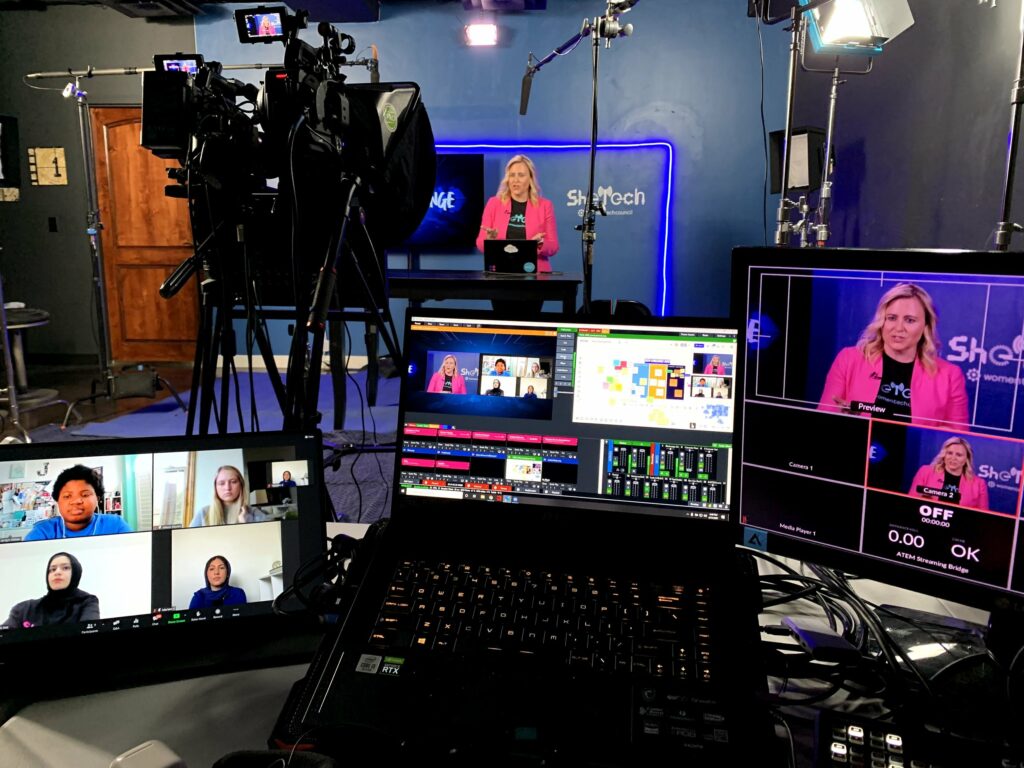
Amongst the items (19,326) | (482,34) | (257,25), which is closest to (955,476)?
(257,25)

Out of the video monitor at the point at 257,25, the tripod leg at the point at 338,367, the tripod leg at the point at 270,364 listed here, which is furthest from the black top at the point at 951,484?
the tripod leg at the point at 338,367

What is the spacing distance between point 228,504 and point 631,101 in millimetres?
4969

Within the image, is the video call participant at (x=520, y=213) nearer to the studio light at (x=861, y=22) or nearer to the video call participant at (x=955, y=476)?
the studio light at (x=861, y=22)

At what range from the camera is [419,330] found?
3.09 ft

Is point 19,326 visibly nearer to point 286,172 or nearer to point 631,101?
point 286,172

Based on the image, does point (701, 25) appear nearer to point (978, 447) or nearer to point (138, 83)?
point (138, 83)

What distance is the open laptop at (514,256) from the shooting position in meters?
3.39

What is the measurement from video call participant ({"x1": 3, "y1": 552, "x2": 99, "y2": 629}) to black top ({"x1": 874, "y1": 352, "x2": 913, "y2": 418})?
89 cm

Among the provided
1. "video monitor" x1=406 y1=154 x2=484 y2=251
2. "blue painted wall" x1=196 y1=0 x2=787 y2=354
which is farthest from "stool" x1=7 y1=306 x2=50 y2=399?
"video monitor" x1=406 y1=154 x2=484 y2=251

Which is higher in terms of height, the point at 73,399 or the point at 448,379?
the point at 448,379

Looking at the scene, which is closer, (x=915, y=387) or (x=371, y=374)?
(x=915, y=387)

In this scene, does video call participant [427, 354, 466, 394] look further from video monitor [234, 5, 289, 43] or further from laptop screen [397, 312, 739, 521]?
video monitor [234, 5, 289, 43]

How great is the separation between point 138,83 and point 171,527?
19.0 feet

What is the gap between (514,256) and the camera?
3402 millimetres
